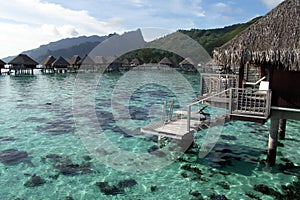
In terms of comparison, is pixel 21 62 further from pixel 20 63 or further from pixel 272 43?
pixel 272 43

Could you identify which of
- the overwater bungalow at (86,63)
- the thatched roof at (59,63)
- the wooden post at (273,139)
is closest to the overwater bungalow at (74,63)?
the overwater bungalow at (86,63)

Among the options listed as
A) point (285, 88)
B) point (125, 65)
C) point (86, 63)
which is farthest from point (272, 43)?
point (125, 65)

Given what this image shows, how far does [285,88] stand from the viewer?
6918 mm

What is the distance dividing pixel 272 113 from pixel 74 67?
187 ft

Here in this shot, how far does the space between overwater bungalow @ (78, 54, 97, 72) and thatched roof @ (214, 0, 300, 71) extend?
53053mm

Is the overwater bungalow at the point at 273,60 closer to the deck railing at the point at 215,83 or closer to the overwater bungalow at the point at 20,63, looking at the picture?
the deck railing at the point at 215,83

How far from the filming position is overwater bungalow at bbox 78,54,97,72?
189 ft

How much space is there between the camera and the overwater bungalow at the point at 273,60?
6.61 m

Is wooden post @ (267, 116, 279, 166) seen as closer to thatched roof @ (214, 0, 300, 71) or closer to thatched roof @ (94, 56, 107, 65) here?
thatched roof @ (214, 0, 300, 71)

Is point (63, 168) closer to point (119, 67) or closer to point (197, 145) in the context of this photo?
point (197, 145)

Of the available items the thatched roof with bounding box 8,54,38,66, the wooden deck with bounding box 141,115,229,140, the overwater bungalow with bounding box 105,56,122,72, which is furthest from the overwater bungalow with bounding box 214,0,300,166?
the overwater bungalow with bounding box 105,56,122,72

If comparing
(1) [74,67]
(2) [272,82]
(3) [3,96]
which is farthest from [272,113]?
(1) [74,67]

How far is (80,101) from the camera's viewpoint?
20.1 m

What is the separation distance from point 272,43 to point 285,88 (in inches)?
51.9
